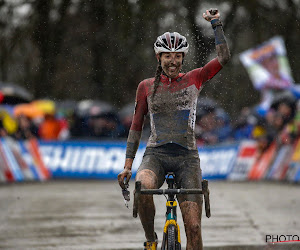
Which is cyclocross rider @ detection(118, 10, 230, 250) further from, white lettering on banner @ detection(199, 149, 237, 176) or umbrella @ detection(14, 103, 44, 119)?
umbrella @ detection(14, 103, 44, 119)

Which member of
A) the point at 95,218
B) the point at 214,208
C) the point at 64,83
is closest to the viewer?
the point at 95,218

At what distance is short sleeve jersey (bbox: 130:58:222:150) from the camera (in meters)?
5.41

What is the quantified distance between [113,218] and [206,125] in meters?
8.40

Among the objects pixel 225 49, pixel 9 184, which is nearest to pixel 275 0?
pixel 9 184

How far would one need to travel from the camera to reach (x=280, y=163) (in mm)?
15906

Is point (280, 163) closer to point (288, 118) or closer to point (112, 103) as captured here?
point (288, 118)

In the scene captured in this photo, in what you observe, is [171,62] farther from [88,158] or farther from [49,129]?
[49,129]

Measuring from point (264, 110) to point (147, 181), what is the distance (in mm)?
11940

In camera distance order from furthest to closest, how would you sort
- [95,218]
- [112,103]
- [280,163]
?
[112,103] → [280,163] → [95,218]

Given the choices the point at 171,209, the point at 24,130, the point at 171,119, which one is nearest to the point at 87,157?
→ the point at 24,130

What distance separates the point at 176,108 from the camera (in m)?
5.43

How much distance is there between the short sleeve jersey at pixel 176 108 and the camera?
5.41 m

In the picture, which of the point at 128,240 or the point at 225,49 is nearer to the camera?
the point at 225,49

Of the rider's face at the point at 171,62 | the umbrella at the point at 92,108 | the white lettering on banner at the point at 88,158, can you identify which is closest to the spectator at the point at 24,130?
the white lettering on banner at the point at 88,158
